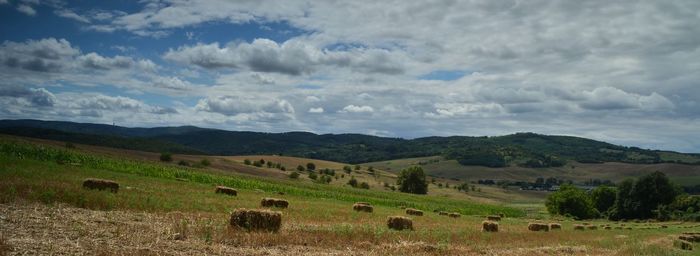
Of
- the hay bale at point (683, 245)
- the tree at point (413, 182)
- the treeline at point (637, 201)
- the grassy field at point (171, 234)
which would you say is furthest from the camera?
the tree at point (413, 182)

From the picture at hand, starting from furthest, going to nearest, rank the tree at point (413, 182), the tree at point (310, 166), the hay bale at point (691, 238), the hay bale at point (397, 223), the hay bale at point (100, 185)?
the tree at point (310, 166) < the tree at point (413, 182) < the hay bale at point (691, 238) < the hay bale at point (100, 185) < the hay bale at point (397, 223)

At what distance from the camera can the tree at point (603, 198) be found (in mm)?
114125

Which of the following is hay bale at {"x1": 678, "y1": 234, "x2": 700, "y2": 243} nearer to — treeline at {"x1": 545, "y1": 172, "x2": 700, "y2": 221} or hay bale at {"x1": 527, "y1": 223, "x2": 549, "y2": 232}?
hay bale at {"x1": 527, "y1": 223, "x2": 549, "y2": 232}

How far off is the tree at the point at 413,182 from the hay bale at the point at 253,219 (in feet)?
330

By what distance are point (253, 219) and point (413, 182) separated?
333 ft

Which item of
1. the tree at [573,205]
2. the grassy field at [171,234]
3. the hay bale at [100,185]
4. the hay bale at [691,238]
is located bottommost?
the tree at [573,205]

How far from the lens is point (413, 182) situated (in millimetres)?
115688

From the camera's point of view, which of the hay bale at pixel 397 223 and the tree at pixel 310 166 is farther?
the tree at pixel 310 166

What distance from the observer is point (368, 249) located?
15.1 meters

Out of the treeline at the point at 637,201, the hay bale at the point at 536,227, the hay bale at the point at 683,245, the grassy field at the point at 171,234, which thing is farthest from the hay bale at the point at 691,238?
the treeline at the point at 637,201

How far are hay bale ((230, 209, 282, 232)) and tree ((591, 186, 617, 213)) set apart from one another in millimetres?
113291

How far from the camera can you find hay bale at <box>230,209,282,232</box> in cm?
1619

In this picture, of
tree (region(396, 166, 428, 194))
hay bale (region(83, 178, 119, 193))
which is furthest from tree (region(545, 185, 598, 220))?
hay bale (region(83, 178, 119, 193))

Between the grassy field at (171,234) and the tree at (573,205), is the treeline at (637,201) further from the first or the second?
the grassy field at (171,234)
